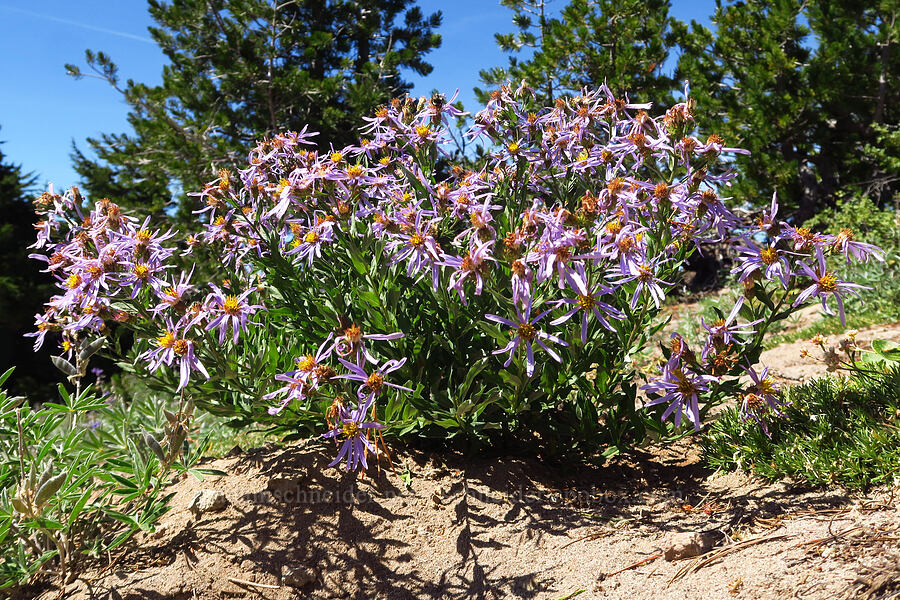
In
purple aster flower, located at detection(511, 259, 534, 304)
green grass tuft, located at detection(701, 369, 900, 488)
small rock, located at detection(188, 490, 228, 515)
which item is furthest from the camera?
small rock, located at detection(188, 490, 228, 515)

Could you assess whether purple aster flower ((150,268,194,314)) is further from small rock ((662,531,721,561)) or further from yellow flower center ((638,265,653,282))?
small rock ((662,531,721,561))

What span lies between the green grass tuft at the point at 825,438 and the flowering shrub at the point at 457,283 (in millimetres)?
263

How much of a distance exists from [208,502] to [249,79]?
9.36 metres

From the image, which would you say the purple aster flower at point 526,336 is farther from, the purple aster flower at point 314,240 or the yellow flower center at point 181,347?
the yellow flower center at point 181,347

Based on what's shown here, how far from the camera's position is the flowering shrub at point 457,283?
223cm

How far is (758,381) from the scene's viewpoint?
97.1 inches

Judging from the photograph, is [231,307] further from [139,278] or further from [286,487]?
[286,487]

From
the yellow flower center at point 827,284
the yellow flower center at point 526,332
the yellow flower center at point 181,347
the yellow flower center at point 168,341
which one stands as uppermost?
the yellow flower center at point 168,341

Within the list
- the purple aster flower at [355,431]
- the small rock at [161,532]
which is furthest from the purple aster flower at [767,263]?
the small rock at [161,532]

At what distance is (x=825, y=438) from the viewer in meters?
2.77

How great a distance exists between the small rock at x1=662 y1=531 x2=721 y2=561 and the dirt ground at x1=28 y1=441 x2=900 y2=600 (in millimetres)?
21

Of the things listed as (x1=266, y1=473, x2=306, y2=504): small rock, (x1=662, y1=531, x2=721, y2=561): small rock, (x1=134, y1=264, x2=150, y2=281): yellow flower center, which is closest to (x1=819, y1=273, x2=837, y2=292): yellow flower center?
(x1=662, y1=531, x2=721, y2=561): small rock

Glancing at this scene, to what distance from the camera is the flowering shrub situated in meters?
2.23

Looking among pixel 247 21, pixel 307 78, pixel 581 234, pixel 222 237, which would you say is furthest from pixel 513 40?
pixel 581 234
